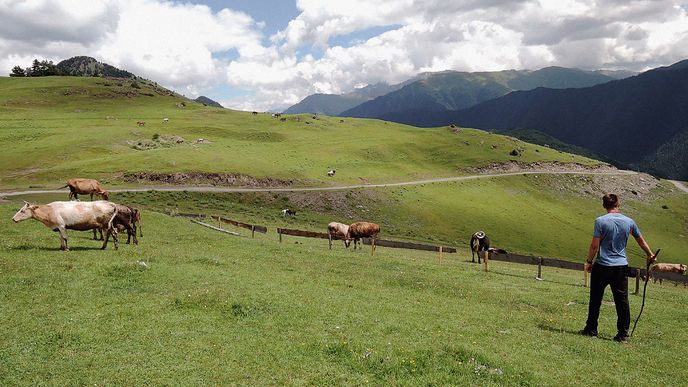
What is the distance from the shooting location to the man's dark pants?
13641mm

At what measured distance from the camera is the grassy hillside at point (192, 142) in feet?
254

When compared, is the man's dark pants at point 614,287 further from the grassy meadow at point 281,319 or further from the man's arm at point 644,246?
the grassy meadow at point 281,319

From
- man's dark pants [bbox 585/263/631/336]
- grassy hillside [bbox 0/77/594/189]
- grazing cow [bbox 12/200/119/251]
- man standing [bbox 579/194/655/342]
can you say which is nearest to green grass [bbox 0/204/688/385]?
man's dark pants [bbox 585/263/631/336]

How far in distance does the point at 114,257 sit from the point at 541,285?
24.2 meters

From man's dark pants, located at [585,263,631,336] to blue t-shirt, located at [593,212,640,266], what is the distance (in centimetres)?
23

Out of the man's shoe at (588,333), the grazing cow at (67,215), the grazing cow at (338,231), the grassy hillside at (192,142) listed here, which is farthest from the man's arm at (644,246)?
the grassy hillside at (192,142)

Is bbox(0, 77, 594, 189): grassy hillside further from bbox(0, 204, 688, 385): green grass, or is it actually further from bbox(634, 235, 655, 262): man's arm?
bbox(634, 235, 655, 262): man's arm

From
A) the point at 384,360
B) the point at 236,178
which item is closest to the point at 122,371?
the point at 384,360

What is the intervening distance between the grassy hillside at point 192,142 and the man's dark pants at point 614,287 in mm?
67521

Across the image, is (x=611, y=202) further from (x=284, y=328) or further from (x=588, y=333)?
(x=284, y=328)

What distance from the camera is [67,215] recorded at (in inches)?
874

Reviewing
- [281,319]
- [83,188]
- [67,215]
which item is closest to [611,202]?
[281,319]

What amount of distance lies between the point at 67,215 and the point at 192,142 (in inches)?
3306

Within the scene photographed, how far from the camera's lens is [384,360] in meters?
11.4
